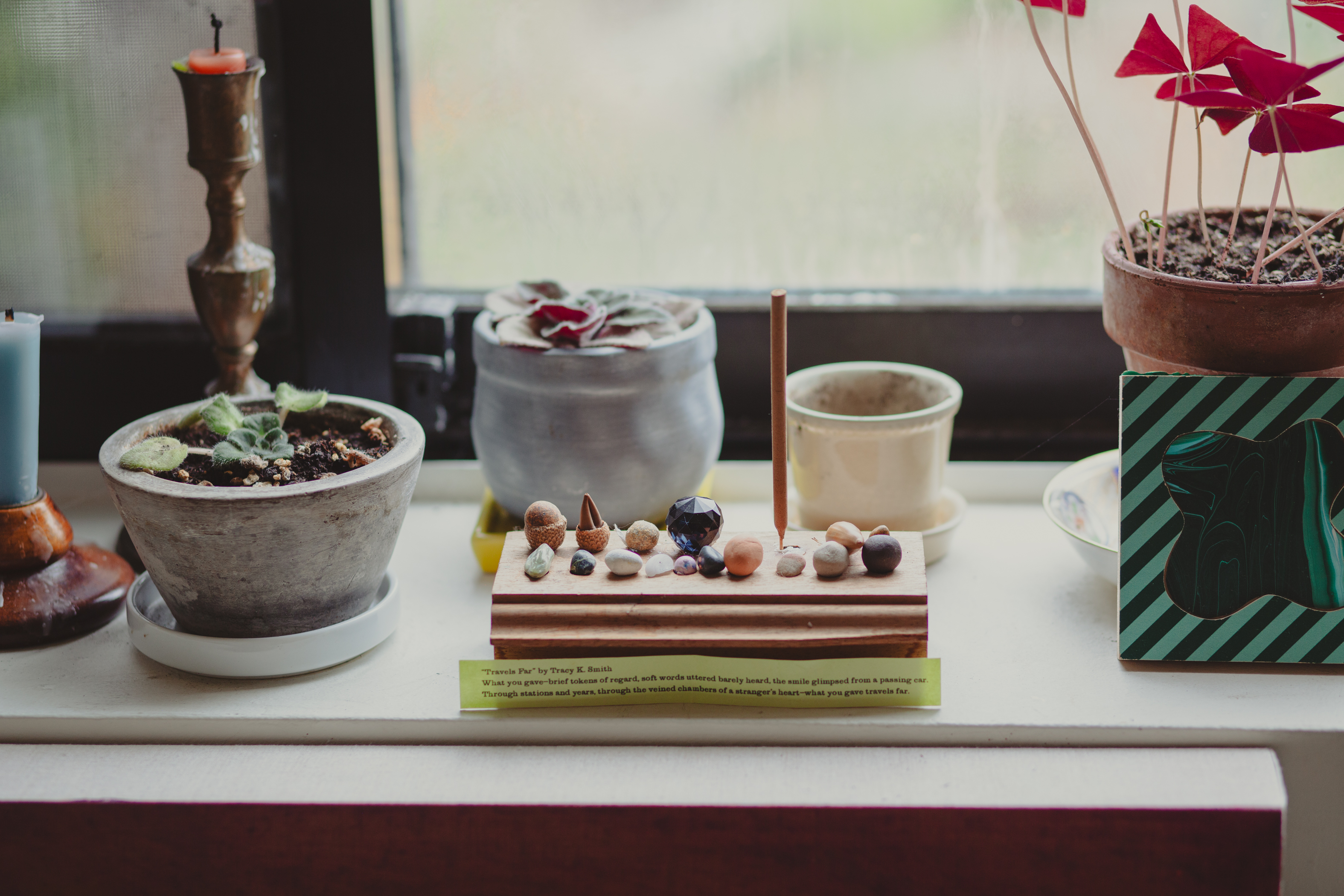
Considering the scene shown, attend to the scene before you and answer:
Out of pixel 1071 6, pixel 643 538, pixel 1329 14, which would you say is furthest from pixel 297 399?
pixel 1329 14

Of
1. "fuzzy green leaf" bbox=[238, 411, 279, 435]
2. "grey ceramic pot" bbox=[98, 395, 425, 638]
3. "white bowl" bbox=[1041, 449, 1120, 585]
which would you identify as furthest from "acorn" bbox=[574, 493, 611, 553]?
"white bowl" bbox=[1041, 449, 1120, 585]

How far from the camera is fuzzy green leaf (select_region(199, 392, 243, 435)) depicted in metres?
0.74

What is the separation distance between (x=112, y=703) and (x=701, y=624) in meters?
0.35

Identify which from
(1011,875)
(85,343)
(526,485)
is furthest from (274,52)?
(1011,875)

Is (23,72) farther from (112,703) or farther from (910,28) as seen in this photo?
(910,28)

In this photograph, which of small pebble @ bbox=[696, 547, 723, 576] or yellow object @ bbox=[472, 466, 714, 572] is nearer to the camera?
small pebble @ bbox=[696, 547, 723, 576]

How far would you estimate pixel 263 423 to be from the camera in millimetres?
755

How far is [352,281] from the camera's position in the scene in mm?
972

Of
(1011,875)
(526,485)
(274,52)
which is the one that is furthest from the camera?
(274,52)

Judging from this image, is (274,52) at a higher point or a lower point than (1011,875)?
higher

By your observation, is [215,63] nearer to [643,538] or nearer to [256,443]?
[256,443]

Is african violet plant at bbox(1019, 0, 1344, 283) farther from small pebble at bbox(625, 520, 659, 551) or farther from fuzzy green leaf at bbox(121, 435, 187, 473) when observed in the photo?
fuzzy green leaf at bbox(121, 435, 187, 473)

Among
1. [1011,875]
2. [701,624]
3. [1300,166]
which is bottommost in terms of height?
[1011,875]

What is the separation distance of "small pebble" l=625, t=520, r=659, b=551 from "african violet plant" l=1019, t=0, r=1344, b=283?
1.10ft
